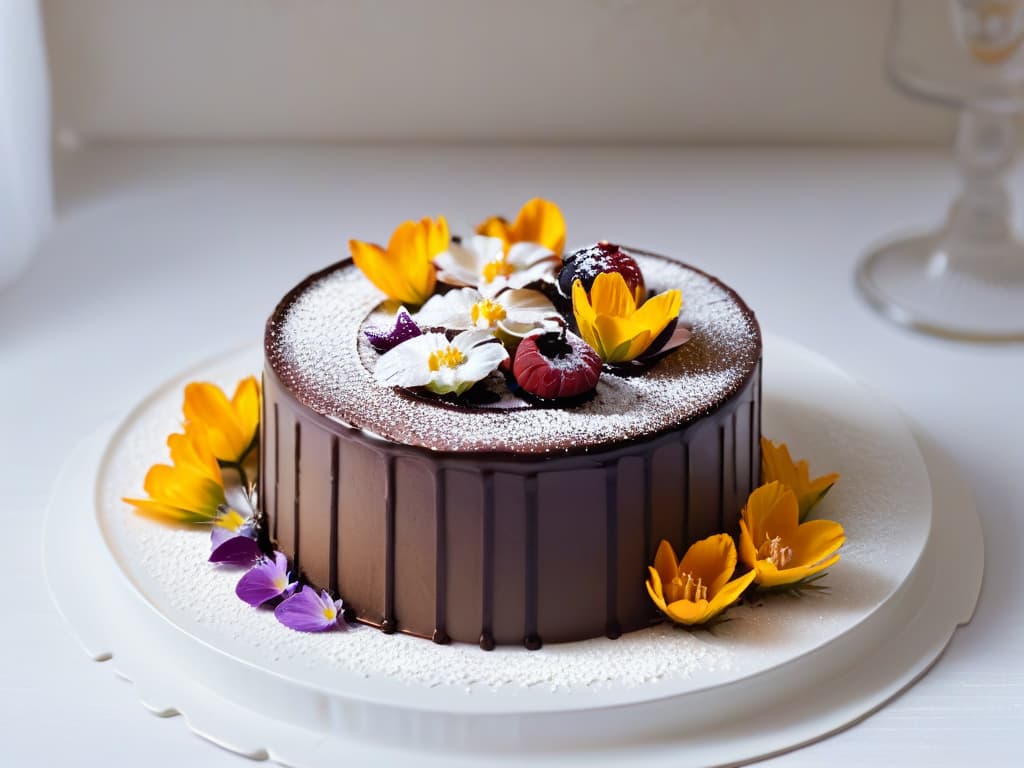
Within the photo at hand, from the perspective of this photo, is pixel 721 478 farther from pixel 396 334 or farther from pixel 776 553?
pixel 396 334

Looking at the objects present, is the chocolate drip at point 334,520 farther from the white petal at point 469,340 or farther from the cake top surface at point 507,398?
the white petal at point 469,340

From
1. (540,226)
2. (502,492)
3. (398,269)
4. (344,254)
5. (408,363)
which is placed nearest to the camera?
(502,492)

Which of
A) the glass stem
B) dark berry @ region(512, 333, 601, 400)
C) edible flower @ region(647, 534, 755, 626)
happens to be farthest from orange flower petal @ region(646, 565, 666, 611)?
the glass stem

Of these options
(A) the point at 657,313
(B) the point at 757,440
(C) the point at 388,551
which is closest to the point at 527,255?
(A) the point at 657,313

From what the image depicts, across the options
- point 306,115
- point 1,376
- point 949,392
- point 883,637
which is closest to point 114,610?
point 1,376

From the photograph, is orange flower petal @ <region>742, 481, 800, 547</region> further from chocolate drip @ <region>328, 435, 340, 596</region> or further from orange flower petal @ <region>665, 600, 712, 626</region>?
chocolate drip @ <region>328, 435, 340, 596</region>

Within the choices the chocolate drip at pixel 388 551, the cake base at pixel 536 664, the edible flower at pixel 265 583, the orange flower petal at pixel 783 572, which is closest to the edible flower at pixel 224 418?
the cake base at pixel 536 664
